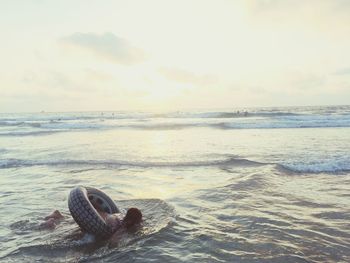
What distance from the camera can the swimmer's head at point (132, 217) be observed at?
6934 mm

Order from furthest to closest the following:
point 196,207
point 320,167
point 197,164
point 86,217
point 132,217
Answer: point 197,164 < point 320,167 < point 196,207 < point 132,217 < point 86,217

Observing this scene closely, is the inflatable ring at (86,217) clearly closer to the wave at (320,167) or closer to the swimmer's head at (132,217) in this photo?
the swimmer's head at (132,217)

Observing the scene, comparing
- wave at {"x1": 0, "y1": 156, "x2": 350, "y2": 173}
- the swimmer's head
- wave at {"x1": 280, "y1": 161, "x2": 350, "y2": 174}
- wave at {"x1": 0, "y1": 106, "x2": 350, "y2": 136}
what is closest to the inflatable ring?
the swimmer's head

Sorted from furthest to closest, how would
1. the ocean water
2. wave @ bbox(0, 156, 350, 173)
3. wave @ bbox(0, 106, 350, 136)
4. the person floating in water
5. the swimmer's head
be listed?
wave @ bbox(0, 106, 350, 136)
wave @ bbox(0, 156, 350, 173)
the swimmer's head
the person floating in water
the ocean water

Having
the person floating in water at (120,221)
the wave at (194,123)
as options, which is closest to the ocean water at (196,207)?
the person floating in water at (120,221)

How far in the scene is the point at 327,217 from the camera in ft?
24.8

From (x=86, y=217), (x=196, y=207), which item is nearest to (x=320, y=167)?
(x=196, y=207)

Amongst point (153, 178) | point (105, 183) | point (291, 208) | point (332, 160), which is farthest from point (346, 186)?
point (105, 183)

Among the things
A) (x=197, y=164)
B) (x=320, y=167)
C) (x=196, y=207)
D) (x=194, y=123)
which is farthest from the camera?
(x=194, y=123)

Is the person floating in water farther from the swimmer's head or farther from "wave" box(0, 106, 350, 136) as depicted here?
"wave" box(0, 106, 350, 136)

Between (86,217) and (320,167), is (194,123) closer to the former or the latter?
(320,167)

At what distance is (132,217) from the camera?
6973 mm

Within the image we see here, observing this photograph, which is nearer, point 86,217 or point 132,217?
point 86,217

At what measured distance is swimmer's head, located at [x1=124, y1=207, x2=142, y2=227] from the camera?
6.93 meters
